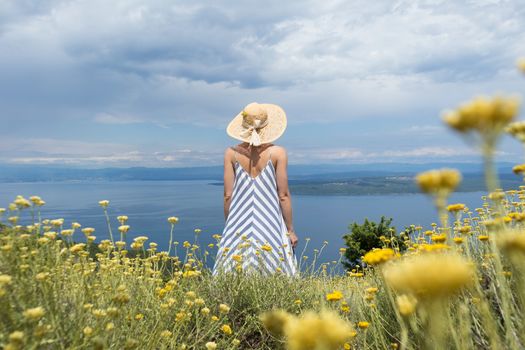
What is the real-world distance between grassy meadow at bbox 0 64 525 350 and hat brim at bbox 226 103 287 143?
173 centimetres

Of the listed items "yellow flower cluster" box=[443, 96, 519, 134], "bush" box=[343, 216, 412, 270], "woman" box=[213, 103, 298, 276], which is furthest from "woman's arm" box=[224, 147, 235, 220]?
"bush" box=[343, 216, 412, 270]

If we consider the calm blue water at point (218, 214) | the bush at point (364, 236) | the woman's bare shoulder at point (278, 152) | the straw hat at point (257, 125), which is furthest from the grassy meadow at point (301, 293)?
the calm blue water at point (218, 214)

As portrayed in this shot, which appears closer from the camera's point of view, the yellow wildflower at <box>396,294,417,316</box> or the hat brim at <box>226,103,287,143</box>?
the yellow wildflower at <box>396,294,417,316</box>

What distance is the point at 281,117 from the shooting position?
5.85 metres

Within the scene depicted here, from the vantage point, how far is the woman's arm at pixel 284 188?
539 cm

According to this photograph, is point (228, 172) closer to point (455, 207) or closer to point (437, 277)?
point (455, 207)

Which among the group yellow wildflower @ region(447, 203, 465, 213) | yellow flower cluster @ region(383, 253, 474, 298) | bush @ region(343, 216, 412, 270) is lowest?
bush @ region(343, 216, 412, 270)

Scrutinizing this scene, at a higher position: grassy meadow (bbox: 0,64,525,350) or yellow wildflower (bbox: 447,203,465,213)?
yellow wildflower (bbox: 447,203,465,213)

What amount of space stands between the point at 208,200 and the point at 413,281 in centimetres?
15123

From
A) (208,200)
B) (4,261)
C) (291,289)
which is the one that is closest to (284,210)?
(291,289)

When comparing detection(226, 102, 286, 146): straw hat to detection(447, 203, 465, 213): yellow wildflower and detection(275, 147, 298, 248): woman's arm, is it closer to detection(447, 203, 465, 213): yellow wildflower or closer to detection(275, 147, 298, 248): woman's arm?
detection(275, 147, 298, 248): woman's arm

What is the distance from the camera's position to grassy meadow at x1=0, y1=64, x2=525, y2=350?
82 centimetres

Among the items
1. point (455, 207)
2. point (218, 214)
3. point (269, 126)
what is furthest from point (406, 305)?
point (218, 214)

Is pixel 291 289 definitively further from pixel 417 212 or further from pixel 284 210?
pixel 417 212
